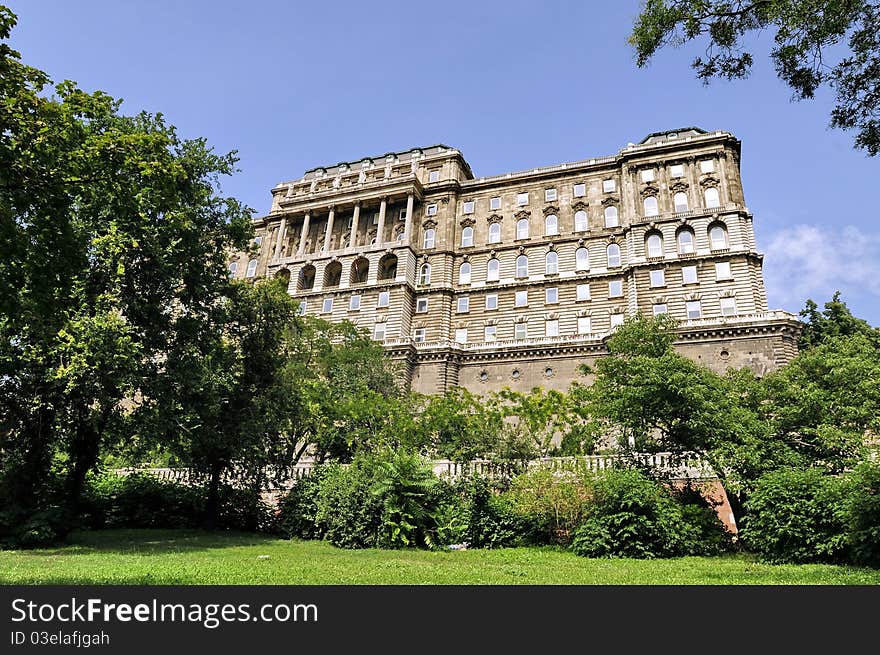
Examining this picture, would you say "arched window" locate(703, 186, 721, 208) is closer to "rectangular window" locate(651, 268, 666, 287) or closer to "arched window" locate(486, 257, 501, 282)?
"rectangular window" locate(651, 268, 666, 287)

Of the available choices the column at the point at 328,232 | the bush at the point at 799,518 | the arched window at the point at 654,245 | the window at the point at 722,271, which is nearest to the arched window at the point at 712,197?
the arched window at the point at 654,245

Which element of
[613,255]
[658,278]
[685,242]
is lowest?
[658,278]

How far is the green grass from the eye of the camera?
10.4 metres

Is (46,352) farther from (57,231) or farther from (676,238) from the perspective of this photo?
(676,238)

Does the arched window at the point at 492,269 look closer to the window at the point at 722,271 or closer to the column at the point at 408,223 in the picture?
the column at the point at 408,223

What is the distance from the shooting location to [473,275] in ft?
170

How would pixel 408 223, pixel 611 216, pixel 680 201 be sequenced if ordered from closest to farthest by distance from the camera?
pixel 680 201 → pixel 611 216 → pixel 408 223

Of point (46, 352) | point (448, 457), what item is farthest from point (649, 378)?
point (46, 352)

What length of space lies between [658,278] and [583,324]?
6753 mm

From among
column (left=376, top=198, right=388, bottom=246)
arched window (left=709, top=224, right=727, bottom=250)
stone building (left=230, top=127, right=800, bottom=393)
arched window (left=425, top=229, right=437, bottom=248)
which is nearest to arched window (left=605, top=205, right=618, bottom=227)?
stone building (left=230, top=127, right=800, bottom=393)

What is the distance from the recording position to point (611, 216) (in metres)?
49.8

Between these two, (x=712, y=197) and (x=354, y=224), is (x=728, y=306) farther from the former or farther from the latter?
(x=354, y=224)

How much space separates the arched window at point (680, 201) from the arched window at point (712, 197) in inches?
62.1

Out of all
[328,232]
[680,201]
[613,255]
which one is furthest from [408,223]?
[680,201]
